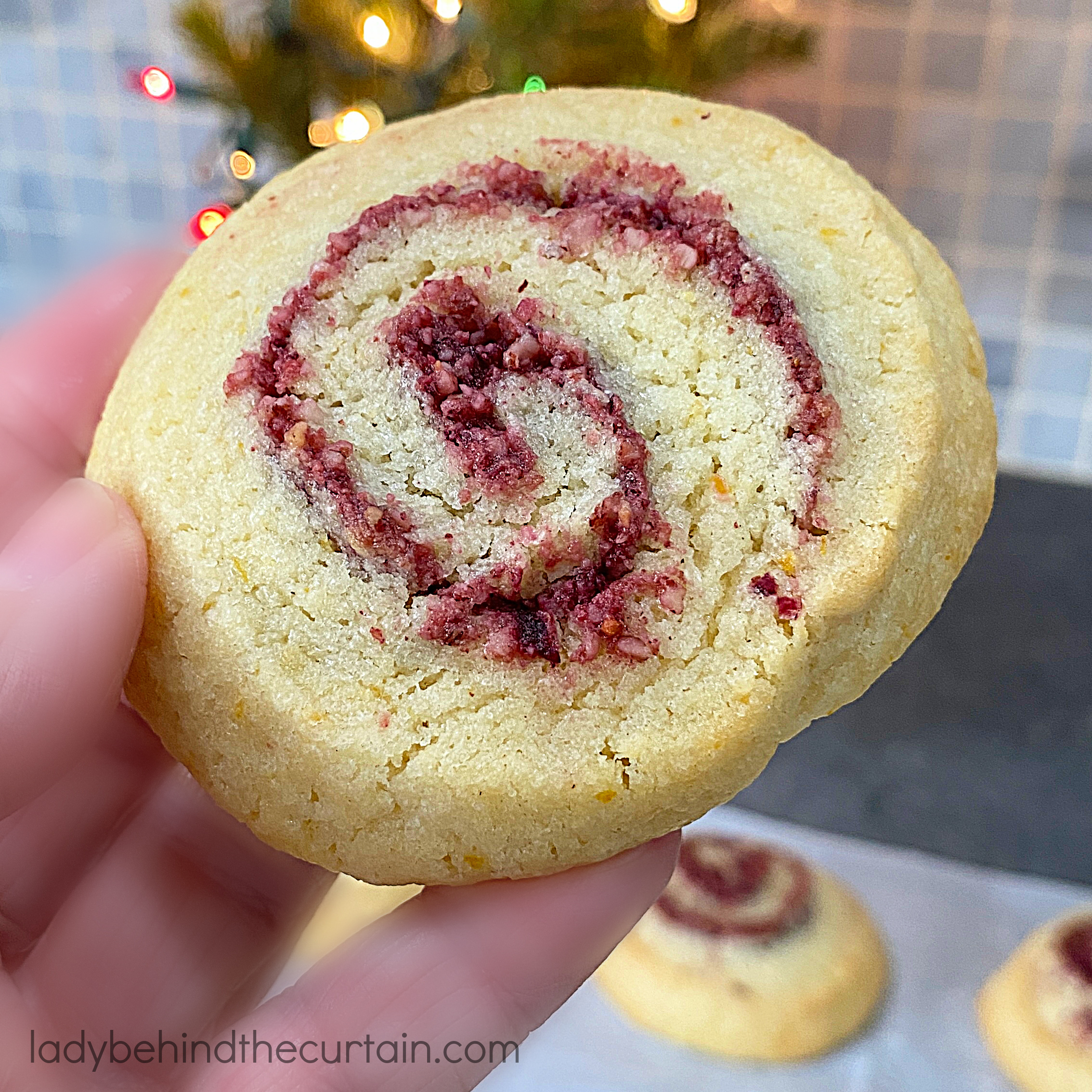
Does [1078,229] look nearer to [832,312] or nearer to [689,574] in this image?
[832,312]

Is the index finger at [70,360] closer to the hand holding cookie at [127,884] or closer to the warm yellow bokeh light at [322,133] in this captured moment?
the hand holding cookie at [127,884]

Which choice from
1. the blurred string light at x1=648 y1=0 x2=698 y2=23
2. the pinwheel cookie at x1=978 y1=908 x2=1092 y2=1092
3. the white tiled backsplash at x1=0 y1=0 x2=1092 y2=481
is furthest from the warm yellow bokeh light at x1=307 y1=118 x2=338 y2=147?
the pinwheel cookie at x1=978 y1=908 x2=1092 y2=1092

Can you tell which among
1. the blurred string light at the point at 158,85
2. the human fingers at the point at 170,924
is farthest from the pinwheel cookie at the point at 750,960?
the blurred string light at the point at 158,85

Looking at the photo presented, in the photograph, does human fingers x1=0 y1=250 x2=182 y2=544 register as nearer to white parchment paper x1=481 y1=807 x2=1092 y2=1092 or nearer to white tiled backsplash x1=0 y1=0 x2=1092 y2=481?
white parchment paper x1=481 y1=807 x2=1092 y2=1092

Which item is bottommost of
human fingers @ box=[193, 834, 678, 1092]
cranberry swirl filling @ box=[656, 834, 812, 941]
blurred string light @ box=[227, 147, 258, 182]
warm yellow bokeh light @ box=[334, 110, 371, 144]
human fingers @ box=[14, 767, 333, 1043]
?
cranberry swirl filling @ box=[656, 834, 812, 941]

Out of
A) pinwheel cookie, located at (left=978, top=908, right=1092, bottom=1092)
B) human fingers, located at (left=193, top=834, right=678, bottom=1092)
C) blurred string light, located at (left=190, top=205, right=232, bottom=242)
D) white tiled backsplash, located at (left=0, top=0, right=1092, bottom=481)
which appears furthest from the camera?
white tiled backsplash, located at (left=0, top=0, right=1092, bottom=481)

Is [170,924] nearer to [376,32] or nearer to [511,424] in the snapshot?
[511,424]

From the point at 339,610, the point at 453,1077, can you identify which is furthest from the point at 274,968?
the point at 339,610
